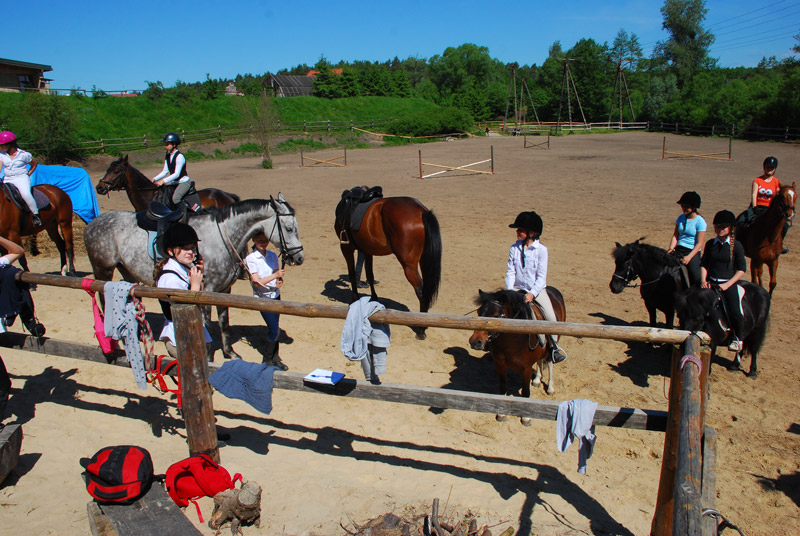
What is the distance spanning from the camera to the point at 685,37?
2980 inches

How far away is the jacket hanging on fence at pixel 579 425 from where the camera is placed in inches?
144

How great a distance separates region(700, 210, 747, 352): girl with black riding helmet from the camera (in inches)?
249

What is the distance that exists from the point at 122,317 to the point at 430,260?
4435 millimetres

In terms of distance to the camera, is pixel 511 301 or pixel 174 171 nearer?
pixel 511 301

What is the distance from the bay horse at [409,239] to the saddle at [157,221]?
304 cm

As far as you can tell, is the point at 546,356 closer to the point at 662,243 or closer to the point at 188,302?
the point at 188,302

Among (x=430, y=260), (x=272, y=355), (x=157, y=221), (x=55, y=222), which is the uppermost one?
(x=157, y=221)

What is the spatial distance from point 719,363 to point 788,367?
791mm

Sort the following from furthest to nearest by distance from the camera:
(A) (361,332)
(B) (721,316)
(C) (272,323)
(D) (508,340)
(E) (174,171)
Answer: (E) (174,171) → (B) (721,316) → (C) (272,323) → (D) (508,340) → (A) (361,332)

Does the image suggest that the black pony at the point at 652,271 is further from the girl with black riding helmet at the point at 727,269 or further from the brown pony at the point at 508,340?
the brown pony at the point at 508,340

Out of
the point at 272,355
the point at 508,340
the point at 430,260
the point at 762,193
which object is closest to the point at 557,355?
the point at 508,340

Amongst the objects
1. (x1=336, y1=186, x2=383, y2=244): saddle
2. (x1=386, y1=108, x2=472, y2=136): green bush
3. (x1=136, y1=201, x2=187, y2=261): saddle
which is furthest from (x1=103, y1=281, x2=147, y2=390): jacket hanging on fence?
(x1=386, y1=108, x2=472, y2=136): green bush

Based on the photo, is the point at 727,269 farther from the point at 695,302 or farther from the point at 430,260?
the point at 430,260

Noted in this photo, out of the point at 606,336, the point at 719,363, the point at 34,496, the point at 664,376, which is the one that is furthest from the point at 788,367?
the point at 34,496
